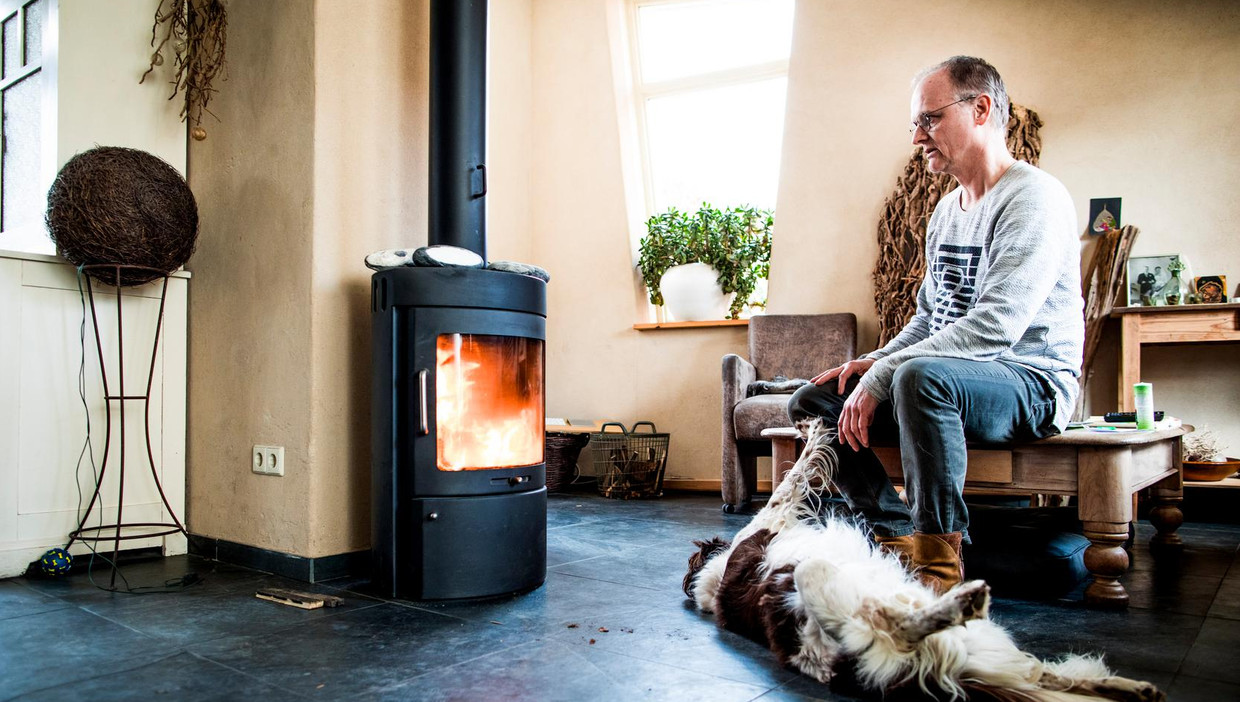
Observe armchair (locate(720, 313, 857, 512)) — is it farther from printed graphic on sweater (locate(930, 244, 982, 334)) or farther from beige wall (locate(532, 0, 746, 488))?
printed graphic on sweater (locate(930, 244, 982, 334))

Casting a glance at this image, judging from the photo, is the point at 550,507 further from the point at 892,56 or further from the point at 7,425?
the point at 892,56

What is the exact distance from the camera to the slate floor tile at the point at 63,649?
1458mm

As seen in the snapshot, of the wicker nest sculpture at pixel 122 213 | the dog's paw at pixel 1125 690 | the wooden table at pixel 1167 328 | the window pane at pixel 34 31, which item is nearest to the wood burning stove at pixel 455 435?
the wicker nest sculpture at pixel 122 213

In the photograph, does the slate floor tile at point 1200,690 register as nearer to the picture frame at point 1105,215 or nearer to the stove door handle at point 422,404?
the stove door handle at point 422,404

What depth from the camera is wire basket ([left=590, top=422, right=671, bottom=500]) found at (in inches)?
165

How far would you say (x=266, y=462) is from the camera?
2.40 m

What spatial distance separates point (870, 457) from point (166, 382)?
7.25 feet

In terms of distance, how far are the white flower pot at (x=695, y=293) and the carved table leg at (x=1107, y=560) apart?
2862mm

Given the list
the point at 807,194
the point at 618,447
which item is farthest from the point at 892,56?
the point at 618,447

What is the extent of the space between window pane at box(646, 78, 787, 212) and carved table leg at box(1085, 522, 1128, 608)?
314 cm

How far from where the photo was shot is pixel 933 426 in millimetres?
1674

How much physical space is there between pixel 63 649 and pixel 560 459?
2.93 metres

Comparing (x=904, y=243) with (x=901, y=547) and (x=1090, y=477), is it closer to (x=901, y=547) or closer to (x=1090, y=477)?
(x=1090, y=477)

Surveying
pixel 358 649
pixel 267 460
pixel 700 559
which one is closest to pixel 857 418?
pixel 700 559
